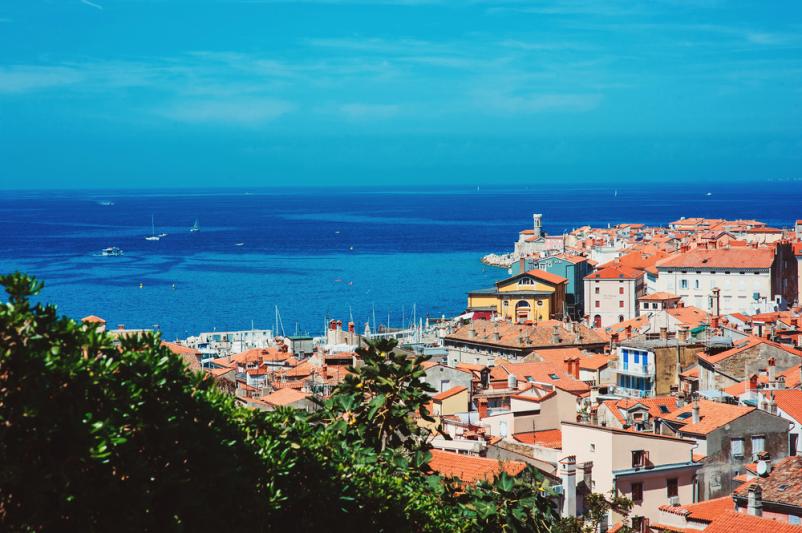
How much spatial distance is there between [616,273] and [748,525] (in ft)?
142

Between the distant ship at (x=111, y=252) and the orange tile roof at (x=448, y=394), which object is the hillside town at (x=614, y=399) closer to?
the orange tile roof at (x=448, y=394)

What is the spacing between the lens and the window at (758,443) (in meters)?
16.3

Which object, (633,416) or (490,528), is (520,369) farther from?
(490,528)

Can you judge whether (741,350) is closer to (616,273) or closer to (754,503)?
(754,503)

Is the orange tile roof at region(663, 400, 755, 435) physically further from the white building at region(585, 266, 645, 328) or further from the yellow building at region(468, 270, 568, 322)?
the white building at region(585, 266, 645, 328)

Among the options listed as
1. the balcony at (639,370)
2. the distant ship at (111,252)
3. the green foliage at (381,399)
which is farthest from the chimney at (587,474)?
the distant ship at (111,252)

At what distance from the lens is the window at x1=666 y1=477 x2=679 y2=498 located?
1491 centimetres

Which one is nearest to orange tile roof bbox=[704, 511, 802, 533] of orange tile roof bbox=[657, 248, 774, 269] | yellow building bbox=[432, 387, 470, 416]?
yellow building bbox=[432, 387, 470, 416]

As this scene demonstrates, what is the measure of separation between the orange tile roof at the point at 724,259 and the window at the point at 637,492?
38363 mm

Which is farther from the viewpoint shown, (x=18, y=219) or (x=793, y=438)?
(x=18, y=219)

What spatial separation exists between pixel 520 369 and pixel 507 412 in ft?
21.4

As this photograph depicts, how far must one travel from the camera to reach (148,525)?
581 centimetres

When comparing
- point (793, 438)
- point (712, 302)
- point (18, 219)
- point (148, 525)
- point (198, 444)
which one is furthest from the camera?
point (18, 219)

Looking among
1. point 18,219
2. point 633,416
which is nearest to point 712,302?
point 633,416
